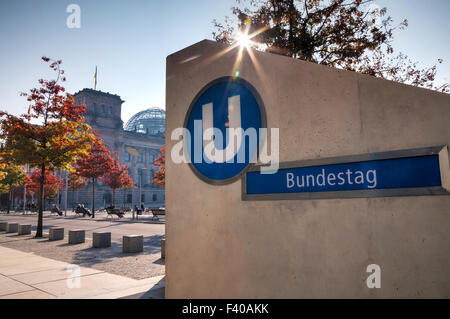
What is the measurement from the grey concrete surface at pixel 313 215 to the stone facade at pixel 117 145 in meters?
63.7

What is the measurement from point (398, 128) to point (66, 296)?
5214 mm

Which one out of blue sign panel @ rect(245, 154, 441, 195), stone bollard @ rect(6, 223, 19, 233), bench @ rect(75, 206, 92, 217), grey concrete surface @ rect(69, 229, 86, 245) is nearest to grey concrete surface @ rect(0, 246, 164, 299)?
blue sign panel @ rect(245, 154, 441, 195)

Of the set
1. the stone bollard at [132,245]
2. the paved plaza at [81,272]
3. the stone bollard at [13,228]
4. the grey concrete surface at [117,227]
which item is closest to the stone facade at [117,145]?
the grey concrete surface at [117,227]

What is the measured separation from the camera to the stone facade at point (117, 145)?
71.8 metres

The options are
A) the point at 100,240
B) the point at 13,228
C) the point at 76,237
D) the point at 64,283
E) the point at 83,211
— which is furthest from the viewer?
the point at 83,211

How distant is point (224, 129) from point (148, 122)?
4042 inches

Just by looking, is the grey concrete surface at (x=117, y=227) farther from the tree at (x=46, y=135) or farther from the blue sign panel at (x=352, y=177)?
the blue sign panel at (x=352, y=177)

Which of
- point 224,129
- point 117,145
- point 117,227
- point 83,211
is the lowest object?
point 117,227

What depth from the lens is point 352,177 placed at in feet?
8.79

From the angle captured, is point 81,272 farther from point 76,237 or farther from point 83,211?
point 83,211

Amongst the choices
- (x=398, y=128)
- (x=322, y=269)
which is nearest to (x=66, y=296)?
(x=322, y=269)

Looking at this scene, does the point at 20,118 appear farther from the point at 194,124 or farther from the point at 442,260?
the point at 442,260

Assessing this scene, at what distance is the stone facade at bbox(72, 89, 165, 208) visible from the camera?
2827 inches

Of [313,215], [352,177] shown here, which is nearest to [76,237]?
[313,215]
